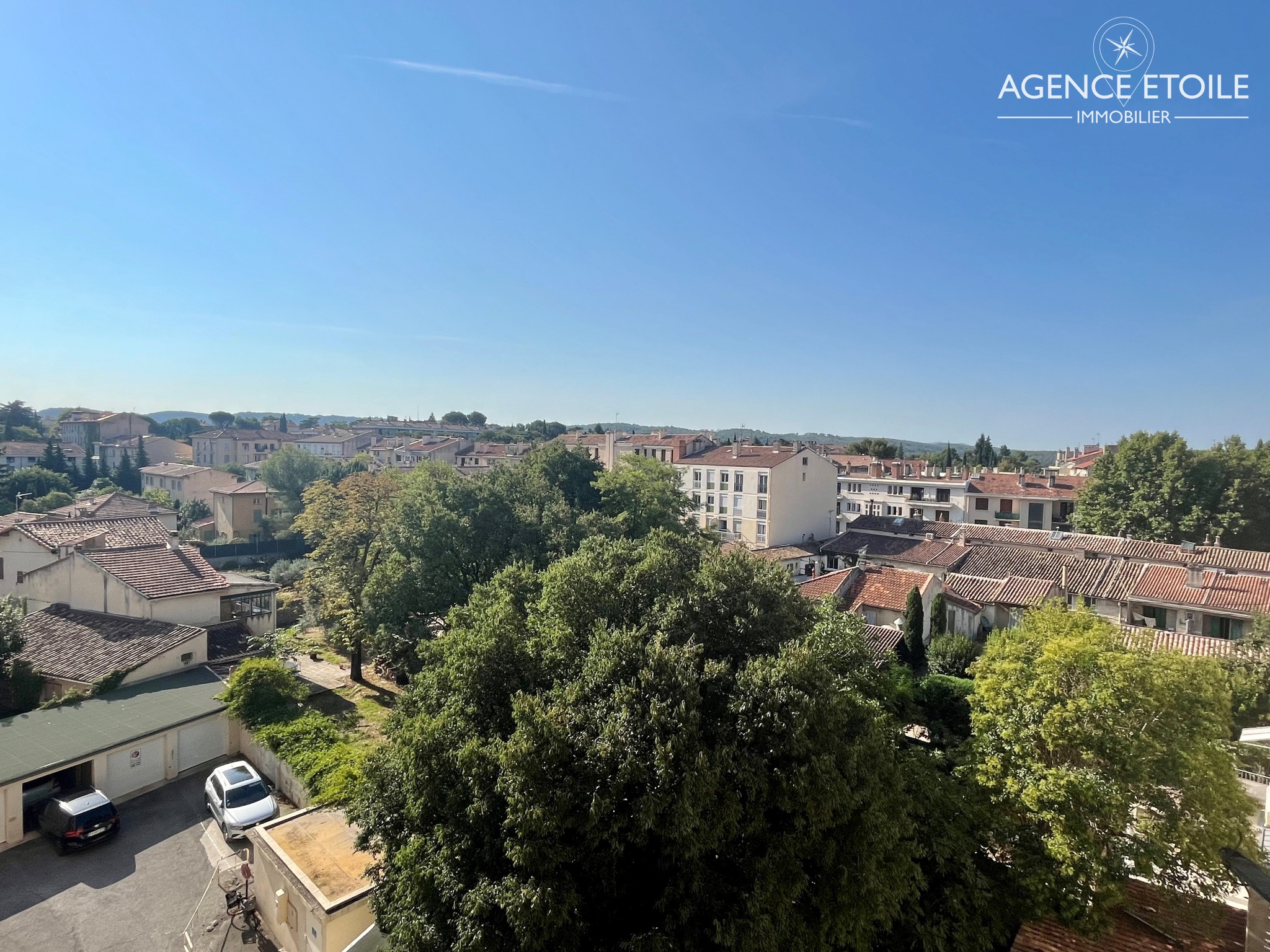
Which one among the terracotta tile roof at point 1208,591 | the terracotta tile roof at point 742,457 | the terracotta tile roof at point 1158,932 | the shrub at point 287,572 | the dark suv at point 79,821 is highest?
the terracotta tile roof at point 742,457

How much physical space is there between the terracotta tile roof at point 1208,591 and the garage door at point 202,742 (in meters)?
37.4

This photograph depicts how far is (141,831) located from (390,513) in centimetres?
1680

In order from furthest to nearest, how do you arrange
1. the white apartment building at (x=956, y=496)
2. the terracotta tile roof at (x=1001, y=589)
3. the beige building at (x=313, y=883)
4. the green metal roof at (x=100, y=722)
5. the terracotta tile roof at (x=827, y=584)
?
the white apartment building at (x=956, y=496) → the terracotta tile roof at (x=827, y=584) → the terracotta tile roof at (x=1001, y=589) → the green metal roof at (x=100, y=722) → the beige building at (x=313, y=883)

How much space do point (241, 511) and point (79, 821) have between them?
45496 millimetres

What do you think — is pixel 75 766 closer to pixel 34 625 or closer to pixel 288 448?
pixel 34 625

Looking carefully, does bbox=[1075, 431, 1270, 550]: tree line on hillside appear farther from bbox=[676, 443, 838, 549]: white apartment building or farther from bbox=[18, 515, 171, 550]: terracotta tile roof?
bbox=[18, 515, 171, 550]: terracotta tile roof

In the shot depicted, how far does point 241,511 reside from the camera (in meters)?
56.7

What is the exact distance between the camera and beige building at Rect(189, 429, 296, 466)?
10038 cm

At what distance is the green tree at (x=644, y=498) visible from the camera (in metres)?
34.1

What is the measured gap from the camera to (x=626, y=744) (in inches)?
363

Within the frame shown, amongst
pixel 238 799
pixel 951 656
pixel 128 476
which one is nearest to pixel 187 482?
pixel 128 476

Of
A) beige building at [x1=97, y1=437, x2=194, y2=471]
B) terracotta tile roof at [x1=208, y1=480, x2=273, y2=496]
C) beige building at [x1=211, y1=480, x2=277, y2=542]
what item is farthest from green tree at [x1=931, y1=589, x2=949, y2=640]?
beige building at [x1=97, y1=437, x2=194, y2=471]

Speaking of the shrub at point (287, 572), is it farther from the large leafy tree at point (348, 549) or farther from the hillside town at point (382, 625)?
the large leafy tree at point (348, 549)

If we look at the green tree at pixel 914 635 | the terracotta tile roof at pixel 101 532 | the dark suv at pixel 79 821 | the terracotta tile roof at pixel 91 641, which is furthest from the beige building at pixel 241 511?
the green tree at pixel 914 635
